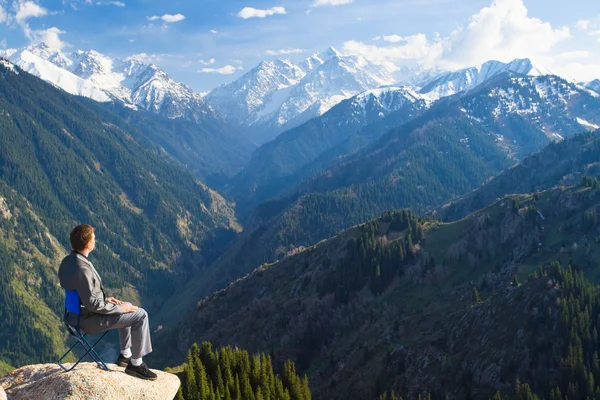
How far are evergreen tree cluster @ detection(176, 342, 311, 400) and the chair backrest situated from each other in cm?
2810

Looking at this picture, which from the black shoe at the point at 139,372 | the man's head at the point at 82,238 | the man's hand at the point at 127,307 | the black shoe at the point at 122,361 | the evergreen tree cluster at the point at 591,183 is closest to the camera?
the man's head at the point at 82,238

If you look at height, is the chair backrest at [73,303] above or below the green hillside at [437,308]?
above

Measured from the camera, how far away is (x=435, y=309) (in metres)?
135

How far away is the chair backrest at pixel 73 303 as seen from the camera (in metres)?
20.9

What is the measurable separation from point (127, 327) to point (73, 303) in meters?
2.79

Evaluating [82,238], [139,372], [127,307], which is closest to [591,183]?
[139,372]

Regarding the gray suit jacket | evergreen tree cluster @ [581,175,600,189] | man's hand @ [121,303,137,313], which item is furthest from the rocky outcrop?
evergreen tree cluster @ [581,175,600,189]

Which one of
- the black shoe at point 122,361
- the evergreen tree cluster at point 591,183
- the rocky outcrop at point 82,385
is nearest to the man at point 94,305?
the black shoe at point 122,361

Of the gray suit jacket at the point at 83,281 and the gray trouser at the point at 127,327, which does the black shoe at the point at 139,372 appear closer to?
the gray trouser at the point at 127,327

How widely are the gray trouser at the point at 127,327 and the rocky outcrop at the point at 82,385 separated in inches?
60.2

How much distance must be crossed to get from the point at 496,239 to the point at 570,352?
85017 millimetres

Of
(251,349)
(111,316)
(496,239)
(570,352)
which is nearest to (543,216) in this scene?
(496,239)

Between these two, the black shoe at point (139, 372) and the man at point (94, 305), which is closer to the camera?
the man at point (94, 305)

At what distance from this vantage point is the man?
Answer: 20.4m
